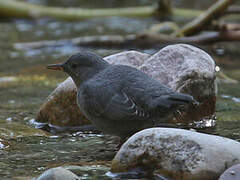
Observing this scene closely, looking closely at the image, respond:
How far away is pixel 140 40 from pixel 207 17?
1.14m

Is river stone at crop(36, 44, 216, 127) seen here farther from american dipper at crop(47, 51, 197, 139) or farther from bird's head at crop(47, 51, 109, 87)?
american dipper at crop(47, 51, 197, 139)

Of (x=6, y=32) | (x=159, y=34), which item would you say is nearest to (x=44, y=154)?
(x=159, y=34)

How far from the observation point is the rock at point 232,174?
330 centimetres

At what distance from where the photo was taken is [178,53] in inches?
210

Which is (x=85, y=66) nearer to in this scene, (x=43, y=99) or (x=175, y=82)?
(x=175, y=82)

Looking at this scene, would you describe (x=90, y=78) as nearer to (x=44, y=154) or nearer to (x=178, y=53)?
(x=44, y=154)

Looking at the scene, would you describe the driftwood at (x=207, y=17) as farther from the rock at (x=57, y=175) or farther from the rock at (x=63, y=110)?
the rock at (x=57, y=175)

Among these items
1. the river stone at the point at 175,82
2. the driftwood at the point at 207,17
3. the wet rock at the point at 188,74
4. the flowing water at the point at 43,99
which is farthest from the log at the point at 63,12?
the wet rock at the point at 188,74

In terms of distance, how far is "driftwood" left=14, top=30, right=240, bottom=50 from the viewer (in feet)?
30.0

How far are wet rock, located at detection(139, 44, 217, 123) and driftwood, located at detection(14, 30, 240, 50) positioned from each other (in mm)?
3851

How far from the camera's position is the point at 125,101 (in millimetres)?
4180

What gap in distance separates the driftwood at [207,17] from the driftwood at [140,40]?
0.53 ft

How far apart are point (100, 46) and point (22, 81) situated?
263 centimetres

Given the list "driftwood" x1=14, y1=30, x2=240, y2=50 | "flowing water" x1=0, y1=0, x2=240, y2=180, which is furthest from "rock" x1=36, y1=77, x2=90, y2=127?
"driftwood" x1=14, y1=30, x2=240, y2=50
